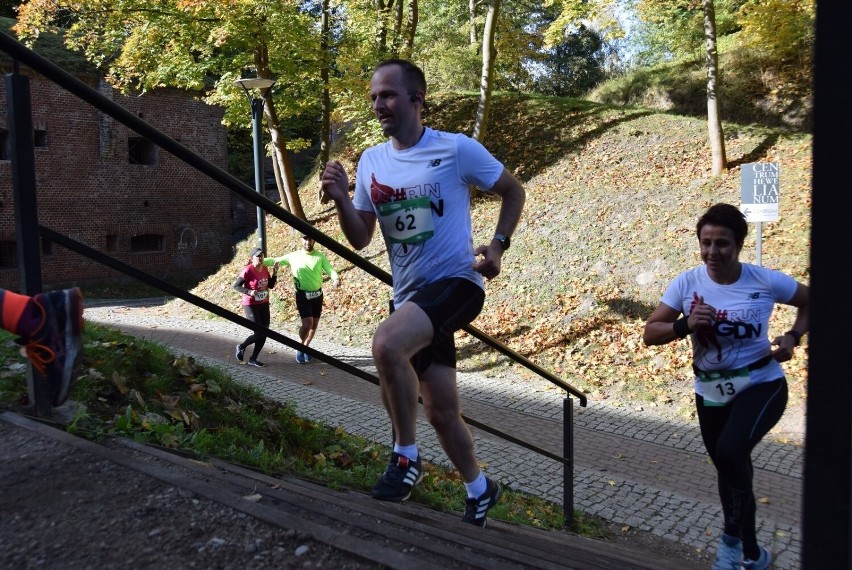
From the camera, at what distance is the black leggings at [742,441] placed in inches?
144

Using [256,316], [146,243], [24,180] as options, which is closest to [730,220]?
[24,180]

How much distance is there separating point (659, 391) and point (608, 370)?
37.7 inches

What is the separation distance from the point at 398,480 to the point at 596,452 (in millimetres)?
4911

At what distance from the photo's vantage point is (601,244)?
1410cm

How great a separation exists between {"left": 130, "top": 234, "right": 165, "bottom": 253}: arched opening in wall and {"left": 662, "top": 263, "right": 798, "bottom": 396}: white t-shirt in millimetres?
25909

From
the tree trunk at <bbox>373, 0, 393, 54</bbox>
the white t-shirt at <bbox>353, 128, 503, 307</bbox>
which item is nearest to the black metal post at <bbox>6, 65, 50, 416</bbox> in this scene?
the white t-shirt at <bbox>353, 128, 503, 307</bbox>

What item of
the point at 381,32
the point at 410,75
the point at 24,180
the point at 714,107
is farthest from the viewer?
the point at 381,32

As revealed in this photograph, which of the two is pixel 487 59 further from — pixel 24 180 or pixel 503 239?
pixel 24 180

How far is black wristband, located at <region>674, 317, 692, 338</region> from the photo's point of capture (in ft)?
12.6

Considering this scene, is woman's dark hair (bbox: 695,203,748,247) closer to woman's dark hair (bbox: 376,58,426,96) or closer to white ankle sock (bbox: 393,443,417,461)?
woman's dark hair (bbox: 376,58,426,96)

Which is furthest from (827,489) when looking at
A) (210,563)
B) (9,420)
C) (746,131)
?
(746,131)

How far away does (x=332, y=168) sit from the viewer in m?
3.08

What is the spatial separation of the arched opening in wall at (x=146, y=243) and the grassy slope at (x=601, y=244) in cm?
654

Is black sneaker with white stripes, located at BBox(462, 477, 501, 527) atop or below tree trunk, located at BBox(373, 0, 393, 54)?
below
